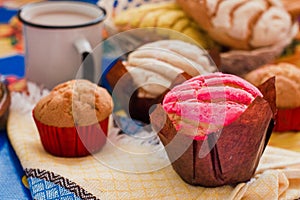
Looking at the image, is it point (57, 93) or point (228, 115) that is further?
point (57, 93)

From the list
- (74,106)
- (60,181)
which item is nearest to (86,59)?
(74,106)

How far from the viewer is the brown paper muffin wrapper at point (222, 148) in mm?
734

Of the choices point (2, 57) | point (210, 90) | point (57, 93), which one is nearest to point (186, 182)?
point (210, 90)

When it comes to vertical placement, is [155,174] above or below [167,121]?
below

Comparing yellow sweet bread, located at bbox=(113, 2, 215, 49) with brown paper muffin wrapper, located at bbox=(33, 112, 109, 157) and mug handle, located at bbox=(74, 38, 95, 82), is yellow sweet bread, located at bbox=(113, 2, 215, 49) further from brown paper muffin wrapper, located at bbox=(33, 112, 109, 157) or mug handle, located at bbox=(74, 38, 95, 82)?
brown paper muffin wrapper, located at bbox=(33, 112, 109, 157)

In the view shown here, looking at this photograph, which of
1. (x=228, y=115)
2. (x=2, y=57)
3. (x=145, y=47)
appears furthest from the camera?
(x=2, y=57)

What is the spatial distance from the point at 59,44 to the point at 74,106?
271mm

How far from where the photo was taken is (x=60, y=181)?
2.59 feet

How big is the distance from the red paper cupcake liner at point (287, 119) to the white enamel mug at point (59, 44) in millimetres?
364

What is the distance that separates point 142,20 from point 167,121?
21.9 inches

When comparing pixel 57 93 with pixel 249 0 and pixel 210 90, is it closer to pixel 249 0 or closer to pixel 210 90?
pixel 210 90

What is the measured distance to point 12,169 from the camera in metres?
0.86

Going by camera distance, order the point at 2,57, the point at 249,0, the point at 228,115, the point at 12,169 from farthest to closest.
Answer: the point at 2,57
the point at 249,0
the point at 12,169
the point at 228,115

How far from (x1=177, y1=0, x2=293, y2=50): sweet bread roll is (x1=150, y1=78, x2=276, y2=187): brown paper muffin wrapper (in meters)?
0.39
